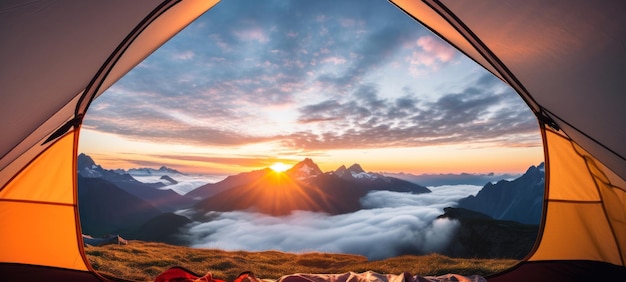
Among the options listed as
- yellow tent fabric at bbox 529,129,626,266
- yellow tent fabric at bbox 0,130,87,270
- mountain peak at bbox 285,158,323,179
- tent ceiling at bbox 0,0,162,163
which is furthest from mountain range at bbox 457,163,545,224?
tent ceiling at bbox 0,0,162,163

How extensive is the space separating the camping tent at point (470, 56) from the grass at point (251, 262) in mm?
3955

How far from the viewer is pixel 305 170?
7631 cm

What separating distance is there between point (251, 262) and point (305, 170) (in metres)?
62.8

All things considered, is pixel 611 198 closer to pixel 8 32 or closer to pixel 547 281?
pixel 547 281

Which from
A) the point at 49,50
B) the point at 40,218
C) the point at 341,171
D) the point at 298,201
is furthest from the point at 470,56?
the point at 341,171

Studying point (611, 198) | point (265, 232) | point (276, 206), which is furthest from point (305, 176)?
point (611, 198)

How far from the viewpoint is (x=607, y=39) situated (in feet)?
6.23

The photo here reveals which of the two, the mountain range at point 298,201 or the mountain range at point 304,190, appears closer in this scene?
the mountain range at point 298,201

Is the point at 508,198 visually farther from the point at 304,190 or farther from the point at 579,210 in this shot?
the point at 579,210

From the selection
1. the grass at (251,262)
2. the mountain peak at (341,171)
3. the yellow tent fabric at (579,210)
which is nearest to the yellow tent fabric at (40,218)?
the grass at (251,262)

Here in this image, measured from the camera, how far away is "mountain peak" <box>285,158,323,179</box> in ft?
242

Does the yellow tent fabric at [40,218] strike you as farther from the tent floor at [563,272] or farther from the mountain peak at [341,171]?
the mountain peak at [341,171]

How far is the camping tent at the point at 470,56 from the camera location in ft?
6.66

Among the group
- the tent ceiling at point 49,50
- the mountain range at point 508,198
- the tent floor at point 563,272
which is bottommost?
the mountain range at point 508,198
